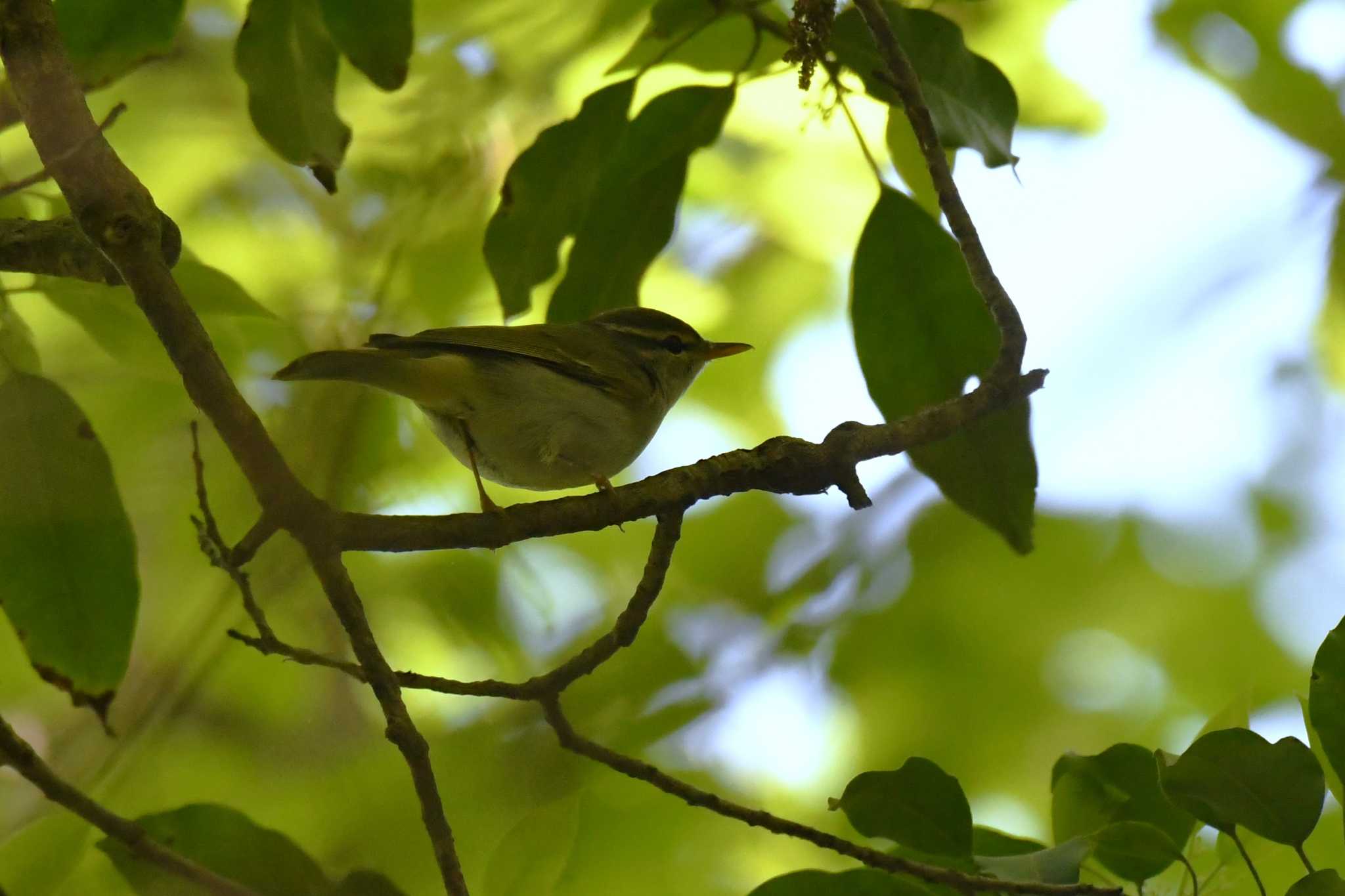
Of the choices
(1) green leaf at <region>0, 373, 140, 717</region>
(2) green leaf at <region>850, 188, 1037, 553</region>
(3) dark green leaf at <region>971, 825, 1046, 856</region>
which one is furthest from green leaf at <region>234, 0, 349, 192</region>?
(3) dark green leaf at <region>971, 825, 1046, 856</region>

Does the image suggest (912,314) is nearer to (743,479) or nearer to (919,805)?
(743,479)

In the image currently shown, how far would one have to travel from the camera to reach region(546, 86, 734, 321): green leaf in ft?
5.61

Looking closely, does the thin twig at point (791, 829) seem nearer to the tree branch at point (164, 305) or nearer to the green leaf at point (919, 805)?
the green leaf at point (919, 805)

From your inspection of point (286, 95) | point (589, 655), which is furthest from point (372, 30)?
point (589, 655)

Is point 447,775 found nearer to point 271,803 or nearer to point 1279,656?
point 271,803

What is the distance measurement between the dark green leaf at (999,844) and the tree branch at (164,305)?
0.63m

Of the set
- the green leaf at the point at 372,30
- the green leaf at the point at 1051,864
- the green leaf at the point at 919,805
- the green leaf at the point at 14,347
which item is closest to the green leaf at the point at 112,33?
the green leaf at the point at 372,30

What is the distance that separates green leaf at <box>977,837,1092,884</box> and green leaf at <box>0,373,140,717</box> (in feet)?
3.43

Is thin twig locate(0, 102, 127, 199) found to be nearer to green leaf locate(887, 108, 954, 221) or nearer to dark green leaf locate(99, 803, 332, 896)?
dark green leaf locate(99, 803, 332, 896)

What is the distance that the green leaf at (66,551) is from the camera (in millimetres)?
1397

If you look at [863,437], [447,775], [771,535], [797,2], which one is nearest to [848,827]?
[771,535]

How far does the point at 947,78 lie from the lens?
5.03 feet

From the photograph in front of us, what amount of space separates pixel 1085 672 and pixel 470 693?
137cm

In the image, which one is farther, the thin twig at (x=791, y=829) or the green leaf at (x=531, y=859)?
the green leaf at (x=531, y=859)
